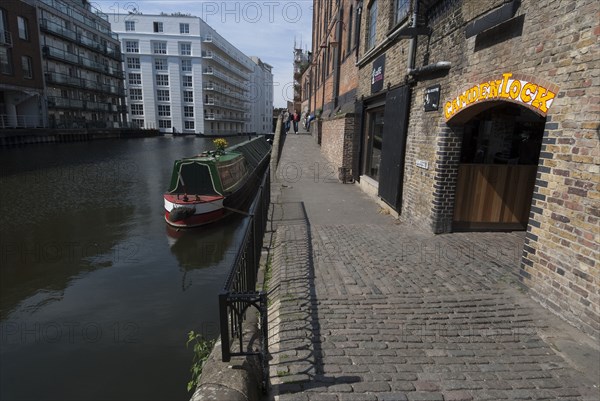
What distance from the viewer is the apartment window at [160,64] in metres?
67.4

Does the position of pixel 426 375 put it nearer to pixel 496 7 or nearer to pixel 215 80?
pixel 496 7

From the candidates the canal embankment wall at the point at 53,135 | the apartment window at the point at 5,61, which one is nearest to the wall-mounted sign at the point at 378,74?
the canal embankment wall at the point at 53,135

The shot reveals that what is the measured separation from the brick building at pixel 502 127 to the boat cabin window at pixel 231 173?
6384 mm

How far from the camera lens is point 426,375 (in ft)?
10.2

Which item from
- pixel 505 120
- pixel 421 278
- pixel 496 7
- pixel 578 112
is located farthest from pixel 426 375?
pixel 505 120

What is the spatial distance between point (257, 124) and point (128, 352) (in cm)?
10150

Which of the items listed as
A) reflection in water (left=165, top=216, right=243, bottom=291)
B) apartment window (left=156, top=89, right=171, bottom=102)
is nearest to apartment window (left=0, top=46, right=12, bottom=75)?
reflection in water (left=165, top=216, right=243, bottom=291)

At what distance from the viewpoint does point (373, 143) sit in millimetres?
12078

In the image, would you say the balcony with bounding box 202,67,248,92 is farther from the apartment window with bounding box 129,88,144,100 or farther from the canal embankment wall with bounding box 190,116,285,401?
the canal embankment wall with bounding box 190,116,285,401

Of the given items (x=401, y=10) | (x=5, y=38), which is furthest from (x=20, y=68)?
(x=401, y=10)

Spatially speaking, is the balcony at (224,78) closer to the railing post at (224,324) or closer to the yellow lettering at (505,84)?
the yellow lettering at (505,84)

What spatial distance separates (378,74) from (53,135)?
39.7 m

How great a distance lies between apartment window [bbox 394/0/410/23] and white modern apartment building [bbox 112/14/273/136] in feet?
214

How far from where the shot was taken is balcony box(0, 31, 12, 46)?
3193 cm
